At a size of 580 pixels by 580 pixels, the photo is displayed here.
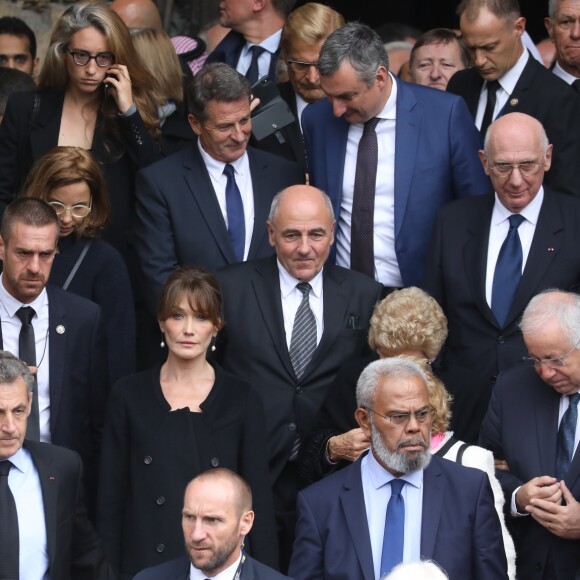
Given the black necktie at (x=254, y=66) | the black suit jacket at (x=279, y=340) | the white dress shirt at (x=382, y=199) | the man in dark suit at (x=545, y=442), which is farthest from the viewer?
the black necktie at (x=254, y=66)

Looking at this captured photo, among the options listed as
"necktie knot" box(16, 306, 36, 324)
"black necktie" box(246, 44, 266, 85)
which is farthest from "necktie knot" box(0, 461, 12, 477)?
"black necktie" box(246, 44, 266, 85)

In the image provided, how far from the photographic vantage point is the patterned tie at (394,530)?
21.7ft

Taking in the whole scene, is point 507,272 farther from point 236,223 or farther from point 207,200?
point 207,200

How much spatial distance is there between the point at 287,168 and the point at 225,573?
9.14 ft

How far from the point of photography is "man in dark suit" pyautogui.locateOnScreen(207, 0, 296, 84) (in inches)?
376

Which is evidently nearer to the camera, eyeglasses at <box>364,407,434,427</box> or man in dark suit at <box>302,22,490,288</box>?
eyeglasses at <box>364,407,434,427</box>

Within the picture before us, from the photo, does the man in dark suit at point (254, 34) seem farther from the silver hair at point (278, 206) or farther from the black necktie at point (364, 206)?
the silver hair at point (278, 206)

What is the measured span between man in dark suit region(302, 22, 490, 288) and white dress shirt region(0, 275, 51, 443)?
1.62m

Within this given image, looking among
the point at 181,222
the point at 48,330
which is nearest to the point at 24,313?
the point at 48,330

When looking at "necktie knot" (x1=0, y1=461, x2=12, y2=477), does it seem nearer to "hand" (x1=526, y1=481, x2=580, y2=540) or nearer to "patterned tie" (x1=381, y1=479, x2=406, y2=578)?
"patterned tie" (x1=381, y1=479, x2=406, y2=578)

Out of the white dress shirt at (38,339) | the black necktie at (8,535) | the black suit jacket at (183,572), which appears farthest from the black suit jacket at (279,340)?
the black necktie at (8,535)

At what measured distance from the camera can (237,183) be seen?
8.38m

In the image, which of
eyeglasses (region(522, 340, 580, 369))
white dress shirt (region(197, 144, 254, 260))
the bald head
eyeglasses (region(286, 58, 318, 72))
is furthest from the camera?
the bald head

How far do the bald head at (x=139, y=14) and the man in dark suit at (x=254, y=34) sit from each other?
54 cm
